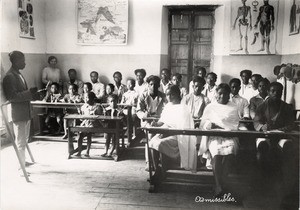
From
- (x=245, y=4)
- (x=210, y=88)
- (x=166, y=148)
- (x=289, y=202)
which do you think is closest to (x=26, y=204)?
(x=166, y=148)

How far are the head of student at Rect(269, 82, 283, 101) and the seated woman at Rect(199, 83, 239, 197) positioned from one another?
1.86 feet

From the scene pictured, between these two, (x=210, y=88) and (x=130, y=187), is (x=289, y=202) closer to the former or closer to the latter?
(x=130, y=187)

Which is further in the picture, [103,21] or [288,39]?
[103,21]

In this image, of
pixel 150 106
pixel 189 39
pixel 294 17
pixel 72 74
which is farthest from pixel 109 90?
pixel 294 17

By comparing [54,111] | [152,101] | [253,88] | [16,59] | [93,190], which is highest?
[16,59]

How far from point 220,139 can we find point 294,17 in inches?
120

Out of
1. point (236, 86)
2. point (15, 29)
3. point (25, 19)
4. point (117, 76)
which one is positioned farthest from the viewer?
point (117, 76)

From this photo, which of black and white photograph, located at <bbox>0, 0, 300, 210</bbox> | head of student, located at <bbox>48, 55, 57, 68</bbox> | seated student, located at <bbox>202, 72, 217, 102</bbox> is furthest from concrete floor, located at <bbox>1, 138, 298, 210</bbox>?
head of student, located at <bbox>48, 55, 57, 68</bbox>

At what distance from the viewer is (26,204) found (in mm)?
2910

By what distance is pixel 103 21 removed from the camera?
6.46m

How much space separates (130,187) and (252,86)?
2.89 meters

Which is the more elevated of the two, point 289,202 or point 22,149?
point 22,149

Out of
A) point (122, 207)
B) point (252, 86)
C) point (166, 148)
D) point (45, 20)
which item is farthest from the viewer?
point (45, 20)
